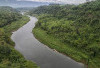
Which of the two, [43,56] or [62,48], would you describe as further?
[62,48]

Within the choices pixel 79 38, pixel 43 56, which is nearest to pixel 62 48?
pixel 79 38

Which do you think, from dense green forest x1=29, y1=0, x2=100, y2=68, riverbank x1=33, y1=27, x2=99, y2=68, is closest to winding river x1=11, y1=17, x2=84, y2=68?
riverbank x1=33, y1=27, x2=99, y2=68

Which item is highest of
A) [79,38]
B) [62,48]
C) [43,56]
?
[79,38]

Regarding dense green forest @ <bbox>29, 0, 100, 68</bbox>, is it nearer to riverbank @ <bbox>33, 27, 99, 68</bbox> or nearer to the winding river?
riverbank @ <bbox>33, 27, 99, 68</bbox>

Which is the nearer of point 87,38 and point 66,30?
point 87,38

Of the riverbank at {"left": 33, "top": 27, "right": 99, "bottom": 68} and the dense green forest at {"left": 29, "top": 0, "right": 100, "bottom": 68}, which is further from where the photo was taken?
the dense green forest at {"left": 29, "top": 0, "right": 100, "bottom": 68}

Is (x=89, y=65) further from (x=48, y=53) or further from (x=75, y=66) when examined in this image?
(x=48, y=53)

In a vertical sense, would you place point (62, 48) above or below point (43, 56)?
above

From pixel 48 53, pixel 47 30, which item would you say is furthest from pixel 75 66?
pixel 47 30

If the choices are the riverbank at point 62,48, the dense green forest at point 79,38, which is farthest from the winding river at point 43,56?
the dense green forest at point 79,38

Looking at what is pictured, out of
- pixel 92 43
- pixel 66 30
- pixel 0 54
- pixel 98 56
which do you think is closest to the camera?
pixel 0 54

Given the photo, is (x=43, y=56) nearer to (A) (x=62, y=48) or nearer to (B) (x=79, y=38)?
(A) (x=62, y=48)
